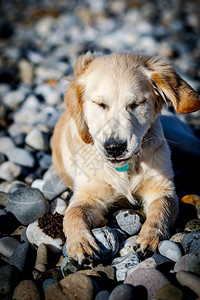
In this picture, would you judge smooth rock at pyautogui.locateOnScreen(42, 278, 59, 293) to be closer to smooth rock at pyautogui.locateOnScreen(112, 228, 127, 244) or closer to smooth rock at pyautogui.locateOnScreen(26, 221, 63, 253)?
smooth rock at pyautogui.locateOnScreen(26, 221, 63, 253)

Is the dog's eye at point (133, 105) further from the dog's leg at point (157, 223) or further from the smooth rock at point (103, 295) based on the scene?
the smooth rock at point (103, 295)

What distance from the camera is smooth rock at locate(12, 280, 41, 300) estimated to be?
2521 millimetres

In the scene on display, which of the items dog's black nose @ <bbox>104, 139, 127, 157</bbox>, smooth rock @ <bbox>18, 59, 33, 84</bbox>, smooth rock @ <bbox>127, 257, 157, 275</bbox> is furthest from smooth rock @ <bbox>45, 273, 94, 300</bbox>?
smooth rock @ <bbox>18, 59, 33, 84</bbox>

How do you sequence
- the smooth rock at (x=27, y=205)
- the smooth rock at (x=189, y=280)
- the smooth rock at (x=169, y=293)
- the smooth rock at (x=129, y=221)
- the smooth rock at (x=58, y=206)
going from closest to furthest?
1. the smooth rock at (x=169, y=293)
2. the smooth rock at (x=189, y=280)
3. the smooth rock at (x=129, y=221)
4. the smooth rock at (x=27, y=205)
5. the smooth rock at (x=58, y=206)

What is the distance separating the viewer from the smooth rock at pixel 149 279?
2380 millimetres

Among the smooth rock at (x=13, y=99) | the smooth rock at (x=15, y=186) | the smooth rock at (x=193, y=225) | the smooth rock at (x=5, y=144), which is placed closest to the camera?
the smooth rock at (x=193, y=225)

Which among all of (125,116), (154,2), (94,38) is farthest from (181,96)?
(154,2)

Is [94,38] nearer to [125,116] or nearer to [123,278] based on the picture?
[125,116]

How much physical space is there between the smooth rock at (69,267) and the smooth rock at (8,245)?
0.63 meters

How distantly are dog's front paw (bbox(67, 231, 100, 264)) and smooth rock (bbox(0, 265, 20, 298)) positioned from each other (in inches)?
18.8

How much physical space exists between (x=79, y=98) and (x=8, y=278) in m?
1.91

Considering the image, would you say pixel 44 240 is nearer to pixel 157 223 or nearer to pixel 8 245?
pixel 8 245

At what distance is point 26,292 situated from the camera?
2.54 m

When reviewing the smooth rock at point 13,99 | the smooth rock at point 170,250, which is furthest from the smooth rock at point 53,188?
the smooth rock at point 13,99
